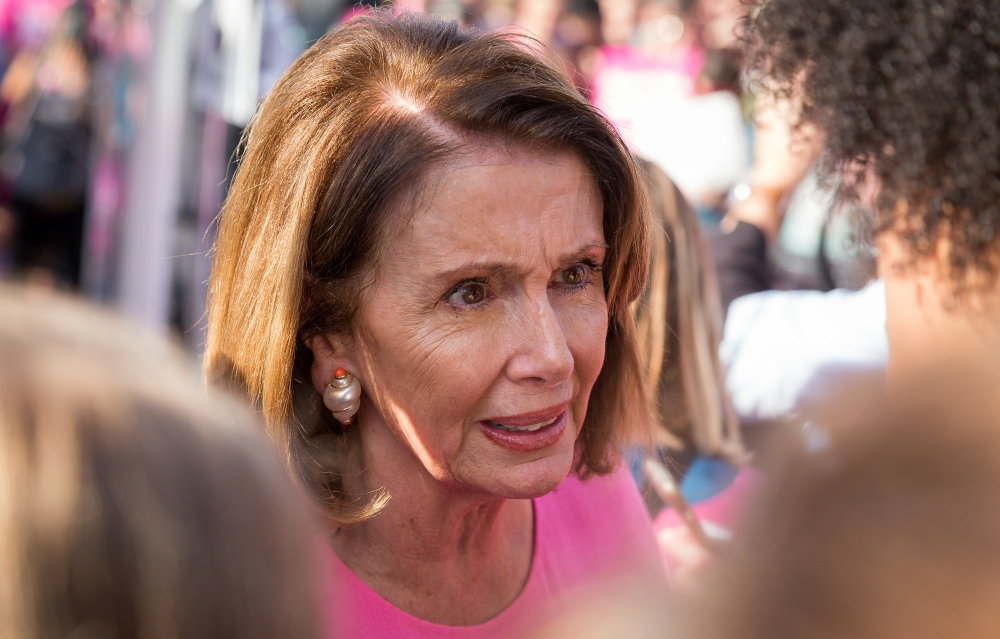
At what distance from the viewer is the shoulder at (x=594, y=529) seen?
6.78ft

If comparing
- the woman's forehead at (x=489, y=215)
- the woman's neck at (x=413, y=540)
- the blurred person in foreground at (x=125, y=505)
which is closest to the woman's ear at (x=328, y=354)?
the woman's neck at (x=413, y=540)

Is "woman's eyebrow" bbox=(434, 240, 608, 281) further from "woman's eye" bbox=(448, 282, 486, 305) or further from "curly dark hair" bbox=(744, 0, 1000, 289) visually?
"curly dark hair" bbox=(744, 0, 1000, 289)

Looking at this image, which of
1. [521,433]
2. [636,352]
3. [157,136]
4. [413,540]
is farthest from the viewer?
[157,136]

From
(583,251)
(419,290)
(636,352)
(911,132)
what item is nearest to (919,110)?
(911,132)

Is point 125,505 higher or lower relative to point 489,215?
lower

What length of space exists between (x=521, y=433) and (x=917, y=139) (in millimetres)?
940

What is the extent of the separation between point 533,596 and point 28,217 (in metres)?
3.97

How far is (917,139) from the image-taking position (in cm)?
174

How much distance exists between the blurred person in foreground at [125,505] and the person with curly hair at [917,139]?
4.07ft

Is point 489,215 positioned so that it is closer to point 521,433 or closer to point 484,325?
point 484,325

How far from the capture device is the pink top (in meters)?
1.72

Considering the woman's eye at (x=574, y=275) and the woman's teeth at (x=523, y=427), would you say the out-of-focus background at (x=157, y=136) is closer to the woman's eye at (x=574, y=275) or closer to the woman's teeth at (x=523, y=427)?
the woman's eye at (x=574, y=275)

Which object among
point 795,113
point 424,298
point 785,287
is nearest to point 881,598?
point 424,298

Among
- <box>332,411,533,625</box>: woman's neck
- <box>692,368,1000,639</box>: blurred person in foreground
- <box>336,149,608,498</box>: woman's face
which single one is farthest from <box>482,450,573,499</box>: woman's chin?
<box>692,368,1000,639</box>: blurred person in foreground
